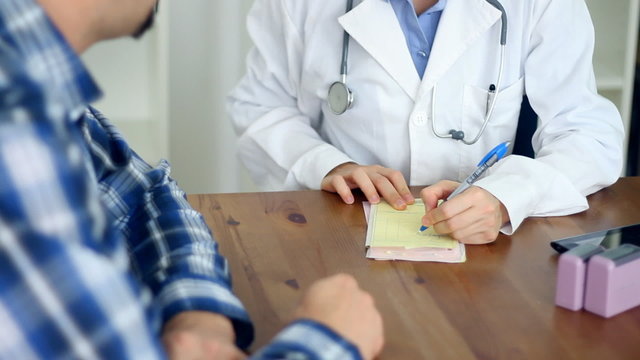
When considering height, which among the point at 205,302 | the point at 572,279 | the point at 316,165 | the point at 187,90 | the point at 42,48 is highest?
the point at 42,48

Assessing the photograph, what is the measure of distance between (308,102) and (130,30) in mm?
1098

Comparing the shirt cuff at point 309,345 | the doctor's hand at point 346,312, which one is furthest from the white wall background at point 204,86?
the shirt cuff at point 309,345

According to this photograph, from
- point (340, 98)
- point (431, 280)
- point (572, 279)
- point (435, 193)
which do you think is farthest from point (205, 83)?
point (572, 279)

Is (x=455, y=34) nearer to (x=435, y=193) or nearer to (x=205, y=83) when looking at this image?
(x=435, y=193)

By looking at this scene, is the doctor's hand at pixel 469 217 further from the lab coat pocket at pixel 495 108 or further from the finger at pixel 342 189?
the lab coat pocket at pixel 495 108

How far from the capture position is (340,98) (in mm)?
1814

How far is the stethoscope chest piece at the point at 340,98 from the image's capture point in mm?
1799

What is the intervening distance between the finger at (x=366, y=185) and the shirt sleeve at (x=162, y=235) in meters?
0.38

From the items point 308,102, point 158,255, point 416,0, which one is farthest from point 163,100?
point 158,255

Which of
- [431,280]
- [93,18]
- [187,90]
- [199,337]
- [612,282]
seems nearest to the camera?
[93,18]

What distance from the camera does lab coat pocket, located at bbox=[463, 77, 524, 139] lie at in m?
1.80

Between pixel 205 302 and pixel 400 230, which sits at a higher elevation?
pixel 205 302

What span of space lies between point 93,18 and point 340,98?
1.04 m

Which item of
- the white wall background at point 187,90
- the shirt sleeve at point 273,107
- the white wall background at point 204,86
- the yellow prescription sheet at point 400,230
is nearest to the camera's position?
the yellow prescription sheet at point 400,230
